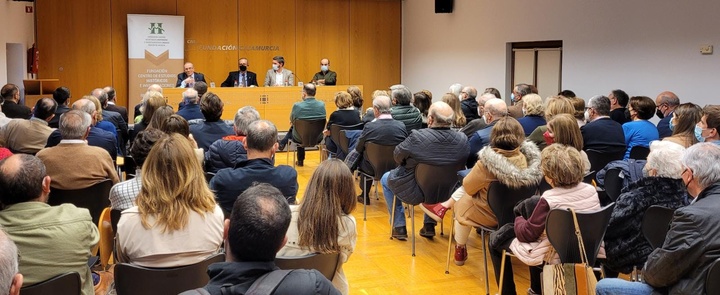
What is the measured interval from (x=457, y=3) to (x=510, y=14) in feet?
5.79

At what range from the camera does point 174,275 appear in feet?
9.85

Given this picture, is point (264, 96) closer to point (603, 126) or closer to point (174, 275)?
point (603, 126)

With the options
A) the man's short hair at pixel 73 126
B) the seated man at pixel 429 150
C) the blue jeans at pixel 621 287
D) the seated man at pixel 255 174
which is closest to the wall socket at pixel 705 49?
the seated man at pixel 429 150

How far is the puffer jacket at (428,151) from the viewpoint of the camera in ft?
18.7

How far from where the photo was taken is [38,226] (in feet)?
9.68

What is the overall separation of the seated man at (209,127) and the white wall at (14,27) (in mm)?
5617

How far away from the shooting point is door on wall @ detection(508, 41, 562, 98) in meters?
12.1

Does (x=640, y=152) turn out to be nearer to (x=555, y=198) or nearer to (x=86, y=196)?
(x=555, y=198)

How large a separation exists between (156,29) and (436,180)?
9578mm

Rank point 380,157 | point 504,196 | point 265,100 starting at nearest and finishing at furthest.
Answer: point 504,196
point 380,157
point 265,100

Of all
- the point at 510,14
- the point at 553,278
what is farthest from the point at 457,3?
the point at 553,278

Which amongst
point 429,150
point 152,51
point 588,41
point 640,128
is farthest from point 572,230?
point 152,51

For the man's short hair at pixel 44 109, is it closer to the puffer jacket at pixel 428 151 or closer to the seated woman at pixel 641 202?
the puffer jacket at pixel 428 151

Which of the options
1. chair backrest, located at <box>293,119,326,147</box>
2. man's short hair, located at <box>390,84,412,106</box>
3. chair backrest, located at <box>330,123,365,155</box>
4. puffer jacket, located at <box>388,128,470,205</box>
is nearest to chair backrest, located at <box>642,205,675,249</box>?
puffer jacket, located at <box>388,128,470,205</box>
